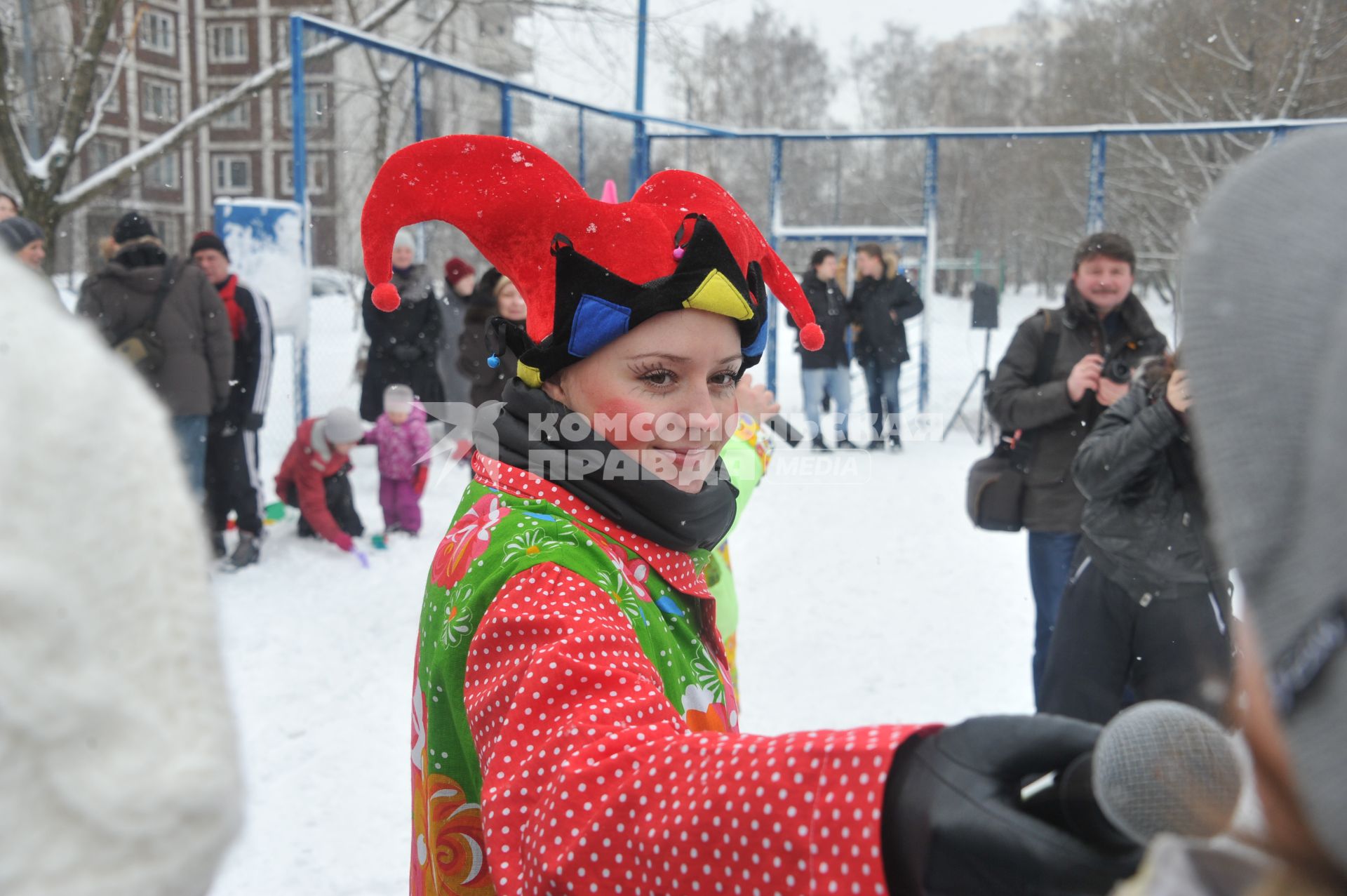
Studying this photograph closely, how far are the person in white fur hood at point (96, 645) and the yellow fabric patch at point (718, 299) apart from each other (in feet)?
3.42

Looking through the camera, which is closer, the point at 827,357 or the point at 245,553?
the point at 245,553

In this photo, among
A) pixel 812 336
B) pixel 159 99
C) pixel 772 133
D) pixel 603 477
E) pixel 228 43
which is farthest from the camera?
pixel 228 43

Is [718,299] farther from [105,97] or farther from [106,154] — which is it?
[106,154]

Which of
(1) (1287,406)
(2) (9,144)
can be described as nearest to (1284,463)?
(1) (1287,406)

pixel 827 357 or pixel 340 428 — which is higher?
pixel 827 357

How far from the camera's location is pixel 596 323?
147cm

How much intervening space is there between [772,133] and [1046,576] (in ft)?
23.2

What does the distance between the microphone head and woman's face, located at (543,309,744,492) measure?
2.95 ft

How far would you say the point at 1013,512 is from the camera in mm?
3889

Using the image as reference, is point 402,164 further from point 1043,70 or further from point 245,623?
→ point 1043,70

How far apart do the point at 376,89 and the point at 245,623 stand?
6.21 meters

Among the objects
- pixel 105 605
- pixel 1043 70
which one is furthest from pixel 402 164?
pixel 1043 70

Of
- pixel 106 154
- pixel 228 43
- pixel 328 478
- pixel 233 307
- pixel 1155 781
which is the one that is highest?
pixel 228 43

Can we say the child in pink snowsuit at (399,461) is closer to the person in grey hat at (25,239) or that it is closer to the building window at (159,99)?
the person in grey hat at (25,239)
